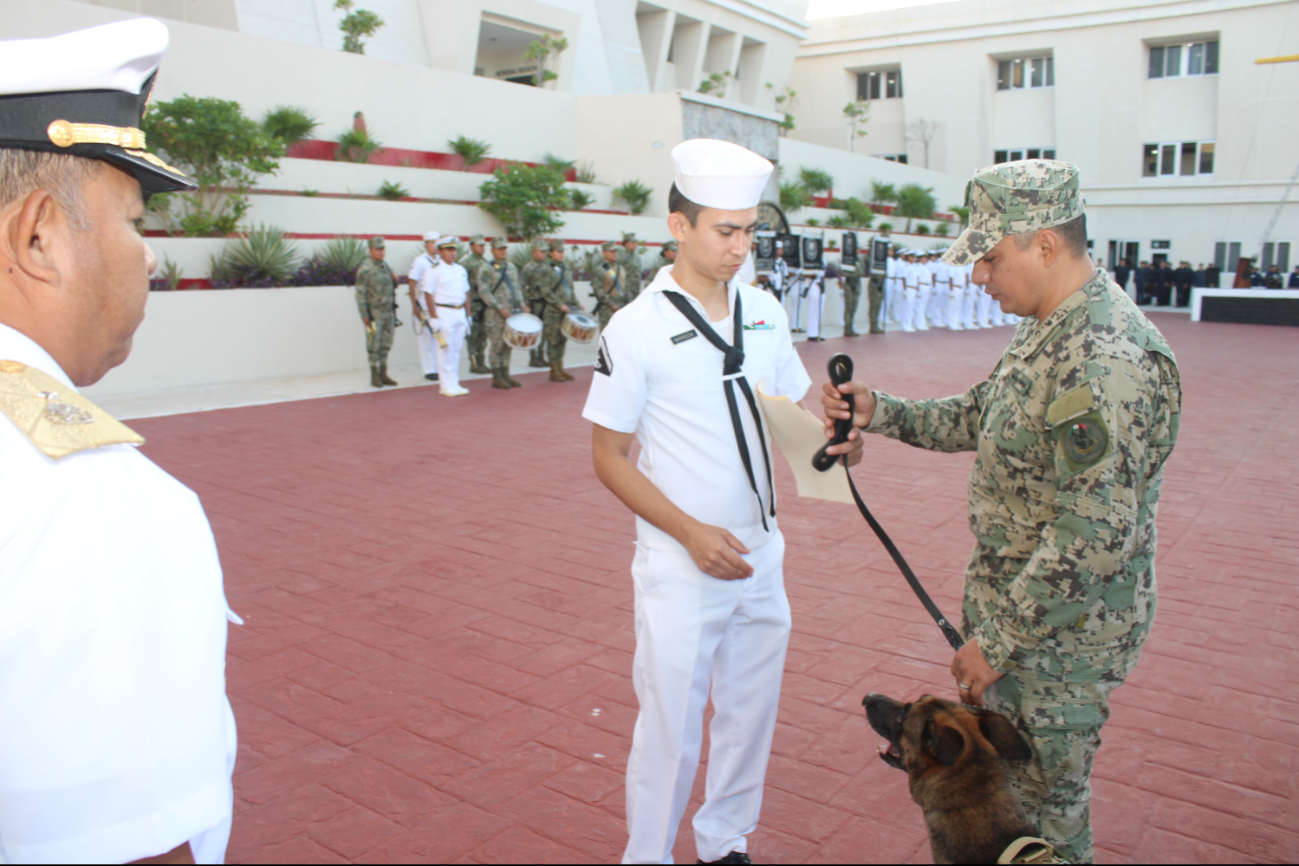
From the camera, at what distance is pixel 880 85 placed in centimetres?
4550

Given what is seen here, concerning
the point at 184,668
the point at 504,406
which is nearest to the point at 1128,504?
the point at 184,668

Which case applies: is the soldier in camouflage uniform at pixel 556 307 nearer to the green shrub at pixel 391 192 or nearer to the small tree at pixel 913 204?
the green shrub at pixel 391 192

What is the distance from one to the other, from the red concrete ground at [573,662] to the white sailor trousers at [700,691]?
30 cm

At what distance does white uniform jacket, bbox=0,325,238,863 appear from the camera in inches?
33.2

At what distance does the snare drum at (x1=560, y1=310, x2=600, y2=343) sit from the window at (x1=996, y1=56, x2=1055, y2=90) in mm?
36388

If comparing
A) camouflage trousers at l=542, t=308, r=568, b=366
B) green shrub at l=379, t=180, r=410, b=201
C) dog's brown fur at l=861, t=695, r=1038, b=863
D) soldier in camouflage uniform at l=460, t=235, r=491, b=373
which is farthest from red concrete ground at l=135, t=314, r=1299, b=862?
green shrub at l=379, t=180, r=410, b=201

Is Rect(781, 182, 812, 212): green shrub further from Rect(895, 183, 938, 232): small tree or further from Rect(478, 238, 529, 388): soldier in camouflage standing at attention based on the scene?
Rect(478, 238, 529, 388): soldier in camouflage standing at attention

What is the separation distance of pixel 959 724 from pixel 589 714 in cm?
183

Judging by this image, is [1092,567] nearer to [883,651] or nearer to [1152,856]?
[1152,856]

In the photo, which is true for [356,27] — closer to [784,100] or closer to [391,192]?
[391,192]

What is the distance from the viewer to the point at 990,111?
41531mm

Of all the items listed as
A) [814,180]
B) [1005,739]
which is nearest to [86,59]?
[1005,739]

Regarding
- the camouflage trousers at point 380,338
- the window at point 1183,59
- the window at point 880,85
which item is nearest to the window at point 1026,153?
the window at point 1183,59

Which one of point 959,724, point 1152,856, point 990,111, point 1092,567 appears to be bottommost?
point 1152,856
